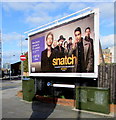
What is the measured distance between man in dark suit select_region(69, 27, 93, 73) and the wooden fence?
25.8 inches

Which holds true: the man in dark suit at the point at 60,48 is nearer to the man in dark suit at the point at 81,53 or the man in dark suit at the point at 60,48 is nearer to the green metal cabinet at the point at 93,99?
the man in dark suit at the point at 81,53

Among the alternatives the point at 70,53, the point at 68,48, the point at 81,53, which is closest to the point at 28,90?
the point at 70,53

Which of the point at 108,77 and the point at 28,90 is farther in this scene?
the point at 28,90

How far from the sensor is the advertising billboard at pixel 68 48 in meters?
9.65

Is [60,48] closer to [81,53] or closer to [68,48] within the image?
[68,48]

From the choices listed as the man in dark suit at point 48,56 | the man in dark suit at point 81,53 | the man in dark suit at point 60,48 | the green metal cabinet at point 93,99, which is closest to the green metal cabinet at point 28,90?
the man in dark suit at point 48,56

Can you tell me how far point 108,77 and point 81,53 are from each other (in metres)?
2.15

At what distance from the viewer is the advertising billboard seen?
9.65 m

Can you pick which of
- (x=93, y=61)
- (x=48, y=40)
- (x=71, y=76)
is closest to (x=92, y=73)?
(x=93, y=61)

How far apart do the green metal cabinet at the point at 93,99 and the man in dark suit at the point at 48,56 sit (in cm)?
399

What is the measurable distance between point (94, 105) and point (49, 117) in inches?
86.0

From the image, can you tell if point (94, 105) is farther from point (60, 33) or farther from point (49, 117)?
point (60, 33)

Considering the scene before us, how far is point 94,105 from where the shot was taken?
8.16 metres

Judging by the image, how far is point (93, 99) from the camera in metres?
8.23
